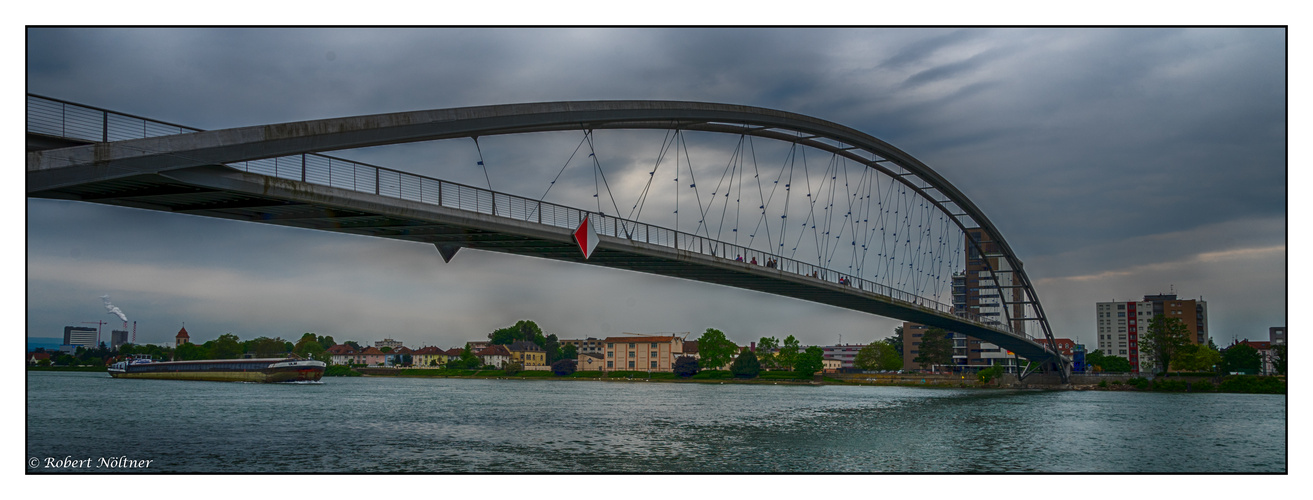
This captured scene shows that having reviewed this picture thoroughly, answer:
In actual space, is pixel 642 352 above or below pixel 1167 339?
below

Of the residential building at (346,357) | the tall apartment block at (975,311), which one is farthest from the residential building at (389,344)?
the tall apartment block at (975,311)

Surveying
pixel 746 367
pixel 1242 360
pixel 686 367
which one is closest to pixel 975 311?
pixel 746 367

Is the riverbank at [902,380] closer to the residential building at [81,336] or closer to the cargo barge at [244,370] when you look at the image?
the cargo barge at [244,370]

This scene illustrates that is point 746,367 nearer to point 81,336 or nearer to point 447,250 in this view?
point 81,336

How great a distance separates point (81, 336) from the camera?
8069cm

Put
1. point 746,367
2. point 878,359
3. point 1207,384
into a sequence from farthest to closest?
point 878,359 → point 746,367 → point 1207,384

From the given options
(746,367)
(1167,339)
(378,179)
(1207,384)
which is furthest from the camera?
(746,367)

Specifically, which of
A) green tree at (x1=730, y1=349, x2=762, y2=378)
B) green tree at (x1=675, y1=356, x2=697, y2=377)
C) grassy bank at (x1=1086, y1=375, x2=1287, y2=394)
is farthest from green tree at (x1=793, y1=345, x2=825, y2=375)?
grassy bank at (x1=1086, y1=375, x2=1287, y2=394)

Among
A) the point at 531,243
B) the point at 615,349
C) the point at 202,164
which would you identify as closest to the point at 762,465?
the point at 531,243

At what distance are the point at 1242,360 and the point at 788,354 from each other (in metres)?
46.8

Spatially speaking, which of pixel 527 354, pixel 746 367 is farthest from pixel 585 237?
pixel 527 354

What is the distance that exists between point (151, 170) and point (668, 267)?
748 inches

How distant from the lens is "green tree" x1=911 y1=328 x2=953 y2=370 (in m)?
116

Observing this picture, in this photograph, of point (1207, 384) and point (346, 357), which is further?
point (346, 357)
